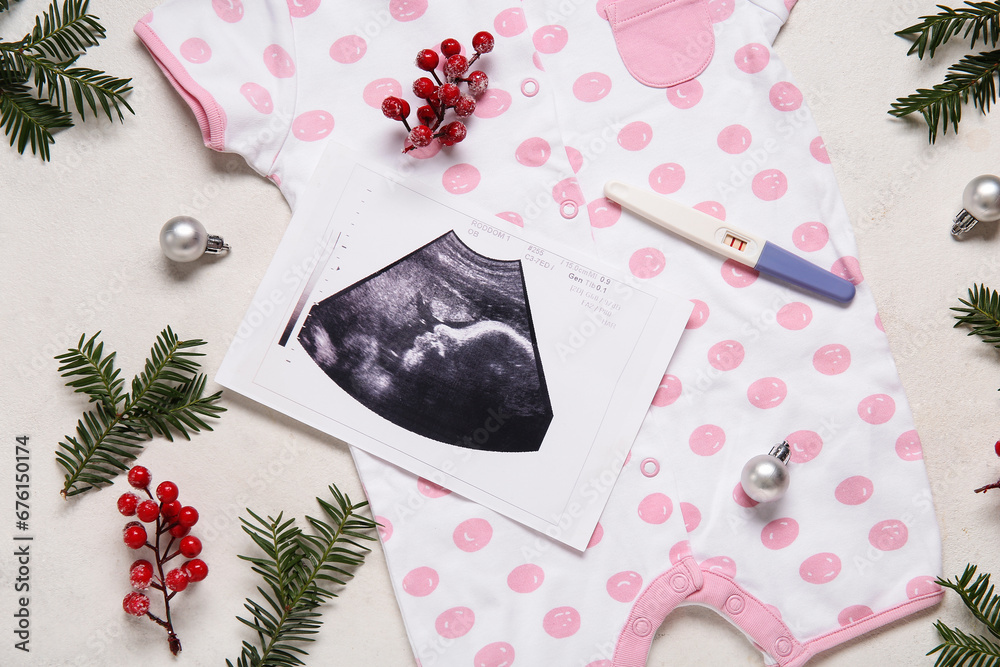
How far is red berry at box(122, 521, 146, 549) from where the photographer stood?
2.31 feet

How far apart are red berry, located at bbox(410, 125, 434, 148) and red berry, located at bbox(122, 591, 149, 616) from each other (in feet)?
2.08

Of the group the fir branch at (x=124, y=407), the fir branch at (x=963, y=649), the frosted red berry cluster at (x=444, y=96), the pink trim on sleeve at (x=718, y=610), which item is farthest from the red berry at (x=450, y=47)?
the fir branch at (x=963, y=649)

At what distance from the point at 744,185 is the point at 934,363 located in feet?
1.14

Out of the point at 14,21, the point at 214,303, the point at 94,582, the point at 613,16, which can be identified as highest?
the point at 613,16

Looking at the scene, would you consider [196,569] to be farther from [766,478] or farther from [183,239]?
[766,478]

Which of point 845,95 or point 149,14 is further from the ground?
point 845,95

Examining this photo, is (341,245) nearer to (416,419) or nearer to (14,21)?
(416,419)

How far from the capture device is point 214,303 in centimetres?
76

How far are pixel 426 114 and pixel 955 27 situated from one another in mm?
686

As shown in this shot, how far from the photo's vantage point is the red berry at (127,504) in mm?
700

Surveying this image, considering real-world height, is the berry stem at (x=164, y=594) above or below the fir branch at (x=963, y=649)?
below

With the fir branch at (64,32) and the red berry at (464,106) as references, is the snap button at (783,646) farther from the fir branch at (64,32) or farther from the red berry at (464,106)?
the fir branch at (64,32)

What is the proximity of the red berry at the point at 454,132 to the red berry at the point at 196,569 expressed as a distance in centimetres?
60

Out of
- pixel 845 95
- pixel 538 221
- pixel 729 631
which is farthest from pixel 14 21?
pixel 729 631
